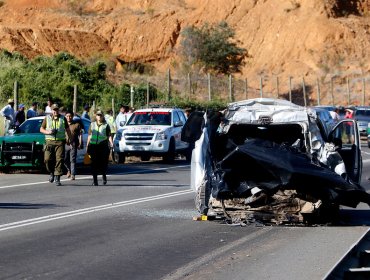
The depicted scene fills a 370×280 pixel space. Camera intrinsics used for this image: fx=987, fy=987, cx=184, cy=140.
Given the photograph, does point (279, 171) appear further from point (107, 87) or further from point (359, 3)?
point (359, 3)

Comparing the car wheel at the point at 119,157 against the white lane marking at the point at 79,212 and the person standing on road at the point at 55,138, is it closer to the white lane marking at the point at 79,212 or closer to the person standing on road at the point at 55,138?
the person standing on road at the point at 55,138

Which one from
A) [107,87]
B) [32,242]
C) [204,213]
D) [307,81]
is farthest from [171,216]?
[307,81]

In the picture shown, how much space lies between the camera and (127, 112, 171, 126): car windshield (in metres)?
32.2

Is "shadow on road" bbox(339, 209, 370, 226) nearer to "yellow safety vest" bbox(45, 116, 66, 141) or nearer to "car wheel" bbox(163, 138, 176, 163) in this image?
"yellow safety vest" bbox(45, 116, 66, 141)

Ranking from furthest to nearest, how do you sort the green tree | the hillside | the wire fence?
the hillside → the green tree → the wire fence

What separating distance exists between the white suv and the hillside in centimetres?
4360

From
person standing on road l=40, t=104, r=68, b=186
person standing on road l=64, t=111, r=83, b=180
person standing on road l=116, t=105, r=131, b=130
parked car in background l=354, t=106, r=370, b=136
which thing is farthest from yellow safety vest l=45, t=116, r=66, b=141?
parked car in background l=354, t=106, r=370, b=136

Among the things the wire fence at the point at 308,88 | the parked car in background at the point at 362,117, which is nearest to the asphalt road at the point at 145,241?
the parked car in background at the point at 362,117

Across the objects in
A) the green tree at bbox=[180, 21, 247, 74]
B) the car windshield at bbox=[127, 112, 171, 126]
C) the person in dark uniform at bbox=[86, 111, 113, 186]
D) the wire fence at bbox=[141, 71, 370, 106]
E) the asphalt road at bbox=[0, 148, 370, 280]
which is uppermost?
the green tree at bbox=[180, 21, 247, 74]

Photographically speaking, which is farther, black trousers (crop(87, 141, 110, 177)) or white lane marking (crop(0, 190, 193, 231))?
black trousers (crop(87, 141, 110, 177))

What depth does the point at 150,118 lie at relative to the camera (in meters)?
32.5

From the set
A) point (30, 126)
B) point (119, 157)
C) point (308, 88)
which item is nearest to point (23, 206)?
point (30, 126)

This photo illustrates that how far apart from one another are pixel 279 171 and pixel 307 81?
59838mm

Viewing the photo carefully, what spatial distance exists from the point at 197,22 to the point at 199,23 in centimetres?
28
